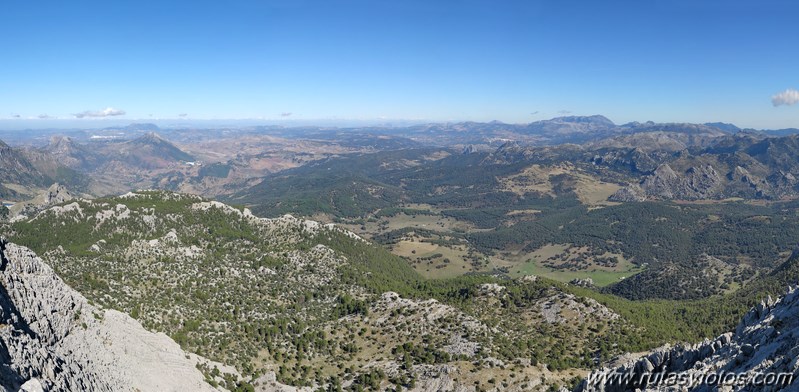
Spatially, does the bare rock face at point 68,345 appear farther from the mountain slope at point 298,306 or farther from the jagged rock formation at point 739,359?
the jagged rock formation at point 739,359

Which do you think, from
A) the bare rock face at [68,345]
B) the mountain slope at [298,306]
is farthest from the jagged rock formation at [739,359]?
the bare rock face at [68,345]

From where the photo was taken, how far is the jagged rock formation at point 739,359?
42.5m

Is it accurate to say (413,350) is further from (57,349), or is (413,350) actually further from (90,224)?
(90,224)

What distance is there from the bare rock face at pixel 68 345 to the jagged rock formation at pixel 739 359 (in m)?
66.9

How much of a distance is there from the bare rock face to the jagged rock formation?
2632 inches

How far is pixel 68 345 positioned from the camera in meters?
71.2

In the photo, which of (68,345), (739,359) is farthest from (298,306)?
(739,359)

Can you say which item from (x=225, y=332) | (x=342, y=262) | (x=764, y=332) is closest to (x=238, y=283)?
(x=225, y=332)

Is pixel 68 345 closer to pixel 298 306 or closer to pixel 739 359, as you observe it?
→ pixel 298 306

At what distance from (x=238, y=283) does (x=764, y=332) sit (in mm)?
122467

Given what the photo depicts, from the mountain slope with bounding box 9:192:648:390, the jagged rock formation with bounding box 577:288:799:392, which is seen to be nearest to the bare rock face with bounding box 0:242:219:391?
the mountain slope with bounding box 9:192:648:390

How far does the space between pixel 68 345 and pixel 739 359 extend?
88.5 metres

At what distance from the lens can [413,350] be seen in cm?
11131

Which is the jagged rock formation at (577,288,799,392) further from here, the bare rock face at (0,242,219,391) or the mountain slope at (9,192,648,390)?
the bare rock face at (0,242,219,391)
